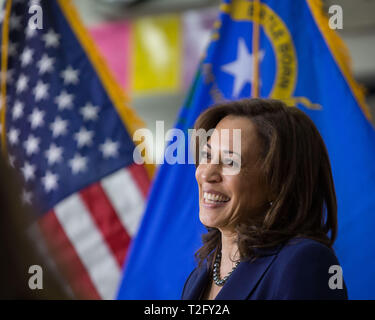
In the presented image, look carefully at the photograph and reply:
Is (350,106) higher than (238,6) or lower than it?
lower

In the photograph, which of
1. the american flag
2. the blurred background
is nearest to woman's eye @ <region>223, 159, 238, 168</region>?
the american flag

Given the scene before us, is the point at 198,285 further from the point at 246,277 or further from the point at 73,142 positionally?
the point at 73,142

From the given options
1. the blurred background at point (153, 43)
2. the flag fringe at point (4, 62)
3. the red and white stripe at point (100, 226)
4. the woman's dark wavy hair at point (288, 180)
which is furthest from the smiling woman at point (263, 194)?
the blurred background at point (153, 43)

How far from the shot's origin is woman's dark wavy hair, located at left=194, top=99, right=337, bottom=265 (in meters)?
0.89

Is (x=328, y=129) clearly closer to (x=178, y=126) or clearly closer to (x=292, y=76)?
(x=292, y=76)

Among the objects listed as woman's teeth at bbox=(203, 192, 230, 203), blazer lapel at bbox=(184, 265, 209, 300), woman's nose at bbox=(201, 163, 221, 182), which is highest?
woman's nose at bbox=(201, 163, 221, 182)

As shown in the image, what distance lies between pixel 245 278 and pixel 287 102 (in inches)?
25.3

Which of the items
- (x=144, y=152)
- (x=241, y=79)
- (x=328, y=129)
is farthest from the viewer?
(x=144, y=152)

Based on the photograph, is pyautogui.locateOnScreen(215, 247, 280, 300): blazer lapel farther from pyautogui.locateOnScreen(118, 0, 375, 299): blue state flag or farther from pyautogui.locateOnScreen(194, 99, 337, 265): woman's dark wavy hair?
pyautogui.locateOnScreen(118, 0, 375, 299): blue state flag

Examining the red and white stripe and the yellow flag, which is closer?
the red and white stripe

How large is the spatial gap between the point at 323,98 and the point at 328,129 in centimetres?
8

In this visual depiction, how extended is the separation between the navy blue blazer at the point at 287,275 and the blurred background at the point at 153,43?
3845 millimetres

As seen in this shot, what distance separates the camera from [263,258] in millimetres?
881

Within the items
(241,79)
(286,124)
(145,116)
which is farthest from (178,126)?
(145,116)
